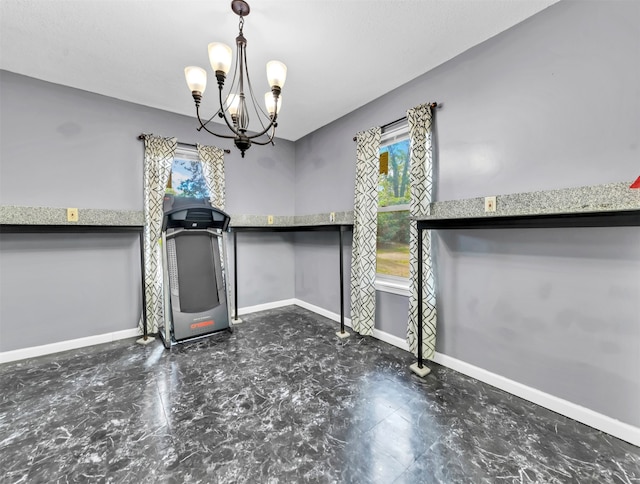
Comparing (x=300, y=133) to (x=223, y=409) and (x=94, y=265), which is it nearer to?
(x=94, y=265)

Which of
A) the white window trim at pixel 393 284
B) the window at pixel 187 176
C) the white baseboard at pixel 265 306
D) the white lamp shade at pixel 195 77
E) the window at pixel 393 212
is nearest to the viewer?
the white lamp shade at pixel 195 77

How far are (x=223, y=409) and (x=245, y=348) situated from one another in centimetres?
98

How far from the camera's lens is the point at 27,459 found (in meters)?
1.46

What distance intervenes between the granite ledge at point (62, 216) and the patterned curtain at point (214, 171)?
2.94 ft

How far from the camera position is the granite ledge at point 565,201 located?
1.54 metres

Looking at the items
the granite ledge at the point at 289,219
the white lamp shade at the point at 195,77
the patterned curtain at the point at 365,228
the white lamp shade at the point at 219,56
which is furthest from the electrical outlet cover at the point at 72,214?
the patterned curtain at the point at 365,228

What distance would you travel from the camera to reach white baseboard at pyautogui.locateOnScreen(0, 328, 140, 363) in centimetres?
260

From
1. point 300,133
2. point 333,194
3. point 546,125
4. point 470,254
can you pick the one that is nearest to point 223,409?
point 470,254

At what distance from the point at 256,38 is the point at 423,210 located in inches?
81.5

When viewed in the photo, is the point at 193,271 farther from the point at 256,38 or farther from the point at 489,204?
the point at 489,204

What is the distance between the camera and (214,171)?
3.64m

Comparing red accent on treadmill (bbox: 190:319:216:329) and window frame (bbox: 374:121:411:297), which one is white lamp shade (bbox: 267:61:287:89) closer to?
window frame (bbox: 374:121:411:297)

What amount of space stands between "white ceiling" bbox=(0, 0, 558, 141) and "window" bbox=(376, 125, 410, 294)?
0.65 meters

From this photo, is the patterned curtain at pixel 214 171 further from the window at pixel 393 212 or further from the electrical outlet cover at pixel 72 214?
the window at pixel 393 212
